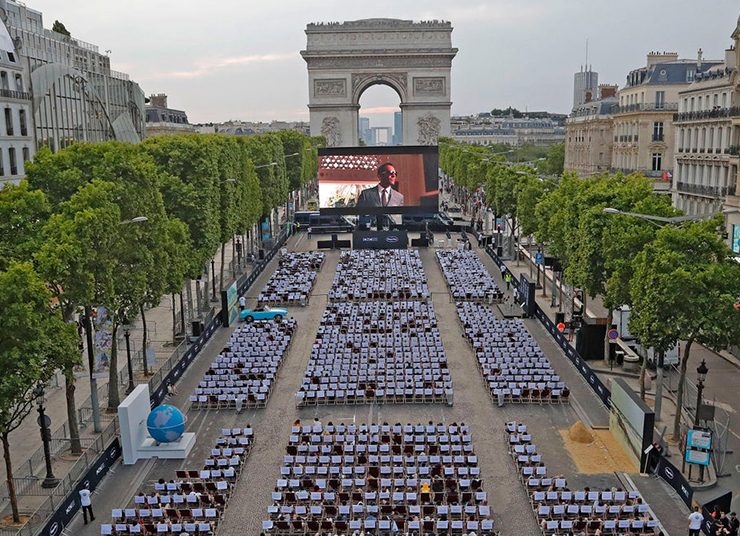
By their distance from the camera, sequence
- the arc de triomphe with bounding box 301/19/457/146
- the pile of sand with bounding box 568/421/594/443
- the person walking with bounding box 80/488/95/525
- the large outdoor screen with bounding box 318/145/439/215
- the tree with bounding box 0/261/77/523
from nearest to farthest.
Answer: the tree with bounding box 0/261/77/523 → the person walking with bounding box 80/488/95/525 → the pile of sand with bounding box 568/421/594/443 → the large outdoor screen with bounding box 318/145/439/215 → the arc de triomphe with bounding box 301/19/457/146

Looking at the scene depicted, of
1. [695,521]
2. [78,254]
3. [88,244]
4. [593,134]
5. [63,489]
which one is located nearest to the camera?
[695,521]

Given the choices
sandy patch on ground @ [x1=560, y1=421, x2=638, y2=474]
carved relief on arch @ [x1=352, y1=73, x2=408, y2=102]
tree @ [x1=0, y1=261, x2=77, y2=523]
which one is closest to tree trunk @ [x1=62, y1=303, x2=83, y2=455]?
tree @ [x1=0, y1=261, x2=77, y2=523]

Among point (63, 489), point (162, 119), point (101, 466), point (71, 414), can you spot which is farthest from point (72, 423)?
point (162, 119)

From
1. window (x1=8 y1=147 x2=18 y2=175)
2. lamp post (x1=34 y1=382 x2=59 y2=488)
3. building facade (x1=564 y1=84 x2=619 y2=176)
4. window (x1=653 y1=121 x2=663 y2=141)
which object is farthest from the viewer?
building facade (x1=564 y1=84 x2=619 y2=176)

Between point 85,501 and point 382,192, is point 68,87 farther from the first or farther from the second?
point 85,501

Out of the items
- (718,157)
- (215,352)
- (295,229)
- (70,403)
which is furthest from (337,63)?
(70,403)

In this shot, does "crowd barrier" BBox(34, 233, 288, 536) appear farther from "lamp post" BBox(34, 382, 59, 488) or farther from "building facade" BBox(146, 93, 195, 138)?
"building facade" BBox(146, 93, 195, 138)
